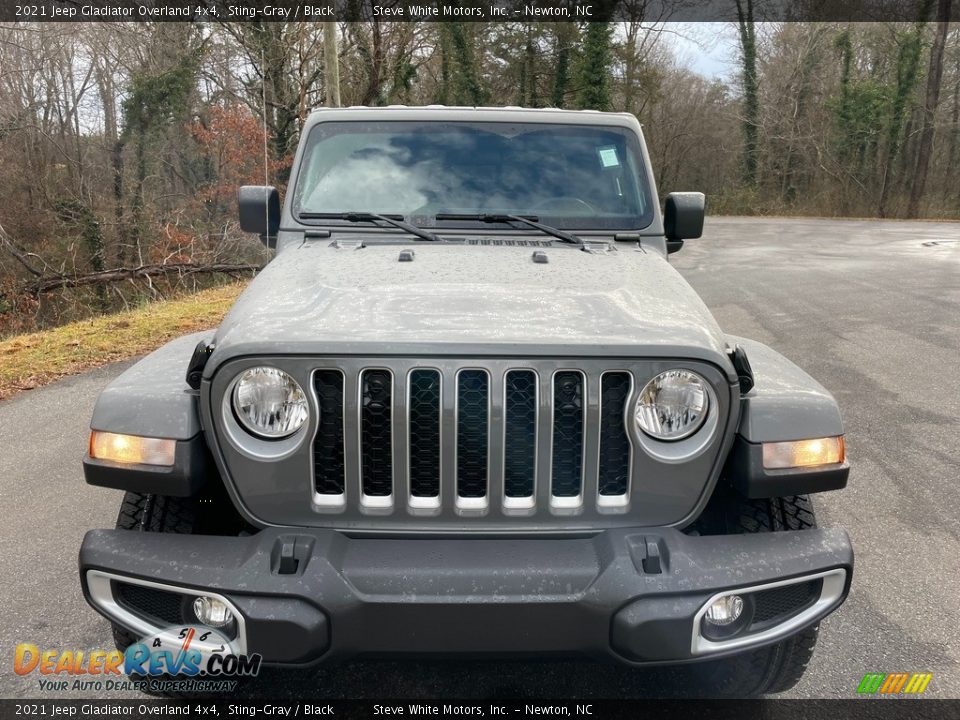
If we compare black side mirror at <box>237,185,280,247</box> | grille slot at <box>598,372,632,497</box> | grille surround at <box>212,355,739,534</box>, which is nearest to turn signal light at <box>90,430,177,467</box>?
grille surround at <box>212,355,739,534</box>

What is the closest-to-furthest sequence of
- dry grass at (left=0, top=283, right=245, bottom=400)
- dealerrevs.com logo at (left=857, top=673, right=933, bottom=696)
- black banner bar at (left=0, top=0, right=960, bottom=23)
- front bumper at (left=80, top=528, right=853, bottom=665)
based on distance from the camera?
1. front bumper at (left=80, top=528, right=853, bottom=665)
2. dealerrevs.com logo at (left=857, top=673, right=933, bottom=696)
3. dry grass at (left=0, top=283, right=245, bottom=400)
4. black banner bar at (left=0, top=0, right=960, bottom=23)

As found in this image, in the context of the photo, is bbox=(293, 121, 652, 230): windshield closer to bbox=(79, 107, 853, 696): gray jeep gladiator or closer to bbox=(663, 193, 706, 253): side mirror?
bbox=(663, 193, 706, 253): side mirror

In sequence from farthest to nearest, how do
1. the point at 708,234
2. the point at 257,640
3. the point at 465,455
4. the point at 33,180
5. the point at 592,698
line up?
the point at 708,234, the point at 33,180, the point at 592,698, the point at 465,455, the point at 257,640

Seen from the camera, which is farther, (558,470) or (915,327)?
(915,327)

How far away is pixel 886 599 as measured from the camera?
3.06 metres

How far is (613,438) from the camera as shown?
6.78 ft

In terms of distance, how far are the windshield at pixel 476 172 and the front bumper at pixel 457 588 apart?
5.62 ft

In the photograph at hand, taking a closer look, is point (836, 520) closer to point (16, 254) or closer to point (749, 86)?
point (16, 254)

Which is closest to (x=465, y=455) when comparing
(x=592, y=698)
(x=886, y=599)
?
(x=592, y=698)

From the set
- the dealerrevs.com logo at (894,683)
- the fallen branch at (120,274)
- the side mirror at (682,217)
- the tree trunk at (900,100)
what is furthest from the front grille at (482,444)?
the tree trunk at (900,100)

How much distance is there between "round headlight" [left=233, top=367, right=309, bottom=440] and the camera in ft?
6.63

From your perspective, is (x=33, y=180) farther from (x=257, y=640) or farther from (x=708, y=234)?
(x=257, y=640)

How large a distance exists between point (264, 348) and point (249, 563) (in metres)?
0.55

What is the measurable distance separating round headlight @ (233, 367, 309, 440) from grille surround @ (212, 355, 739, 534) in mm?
32
